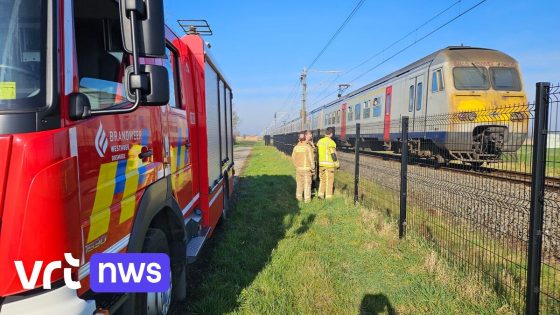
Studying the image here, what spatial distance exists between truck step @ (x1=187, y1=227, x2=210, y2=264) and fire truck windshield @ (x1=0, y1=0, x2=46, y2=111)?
2.63 metres

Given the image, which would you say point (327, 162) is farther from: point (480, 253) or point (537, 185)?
point (537, 185)

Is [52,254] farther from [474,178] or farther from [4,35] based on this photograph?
[474,178]

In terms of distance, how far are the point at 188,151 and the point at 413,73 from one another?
1292cm

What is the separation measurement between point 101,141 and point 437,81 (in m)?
13.3

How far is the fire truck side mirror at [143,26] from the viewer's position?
2076mm

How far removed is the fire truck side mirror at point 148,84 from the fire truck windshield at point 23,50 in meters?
0.37

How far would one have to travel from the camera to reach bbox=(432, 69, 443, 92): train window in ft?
45.2

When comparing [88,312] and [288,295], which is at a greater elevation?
[88,312]

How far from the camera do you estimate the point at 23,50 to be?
1.94m

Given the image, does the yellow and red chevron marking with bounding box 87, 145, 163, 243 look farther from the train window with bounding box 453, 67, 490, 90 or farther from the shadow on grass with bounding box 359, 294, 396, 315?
the train window with bounding box 453, 67, 490, 90

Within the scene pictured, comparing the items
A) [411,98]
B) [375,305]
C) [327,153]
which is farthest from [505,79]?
[375,305]

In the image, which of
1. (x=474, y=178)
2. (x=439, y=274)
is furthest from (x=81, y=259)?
(x=474, y=178)

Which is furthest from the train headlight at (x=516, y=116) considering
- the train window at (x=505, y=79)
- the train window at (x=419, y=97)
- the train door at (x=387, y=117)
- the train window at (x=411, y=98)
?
the train door at (x=387, y=117)

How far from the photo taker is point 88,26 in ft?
8.05
